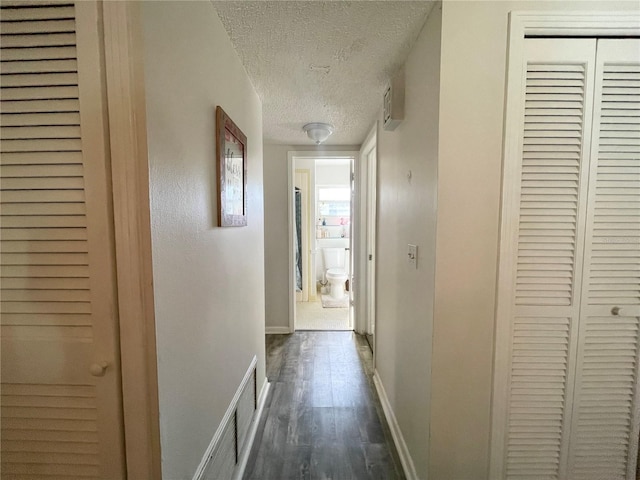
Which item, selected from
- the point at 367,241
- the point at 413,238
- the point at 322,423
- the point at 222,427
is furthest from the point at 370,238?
the point at 222,427

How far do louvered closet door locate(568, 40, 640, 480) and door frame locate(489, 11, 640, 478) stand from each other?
0.26 ft

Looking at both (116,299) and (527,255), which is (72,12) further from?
(527,255)

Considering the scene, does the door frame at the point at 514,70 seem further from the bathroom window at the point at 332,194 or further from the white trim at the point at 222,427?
the bathroom window at the point at 332,194

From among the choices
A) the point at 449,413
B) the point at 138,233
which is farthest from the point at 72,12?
the point at 449,413

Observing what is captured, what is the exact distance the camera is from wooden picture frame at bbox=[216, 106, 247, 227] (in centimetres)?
108

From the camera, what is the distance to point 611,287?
3.47 feet

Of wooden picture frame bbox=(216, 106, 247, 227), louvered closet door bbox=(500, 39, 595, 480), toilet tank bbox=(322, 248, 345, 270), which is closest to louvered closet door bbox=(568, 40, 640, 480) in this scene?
louvered closet door bbox=(500, 39, 595, 480)

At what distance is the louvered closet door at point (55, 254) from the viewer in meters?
0.63

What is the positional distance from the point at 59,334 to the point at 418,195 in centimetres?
136

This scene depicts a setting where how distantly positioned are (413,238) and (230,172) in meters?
0.95

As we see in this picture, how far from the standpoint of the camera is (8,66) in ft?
2.07

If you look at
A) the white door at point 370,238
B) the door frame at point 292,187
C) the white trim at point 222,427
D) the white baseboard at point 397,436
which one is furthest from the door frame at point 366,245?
the white trim at point 222,427

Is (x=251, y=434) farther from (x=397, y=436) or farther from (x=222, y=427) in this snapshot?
(x=397, y=436)

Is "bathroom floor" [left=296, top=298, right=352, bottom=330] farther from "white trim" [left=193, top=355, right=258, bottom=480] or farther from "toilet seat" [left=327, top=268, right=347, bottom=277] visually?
"white trim" [left=193, top=355, right=258, bottom=480]
